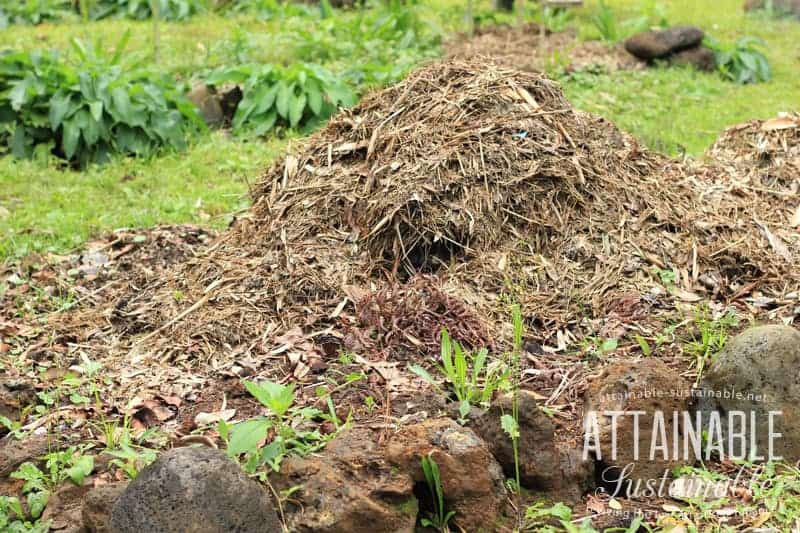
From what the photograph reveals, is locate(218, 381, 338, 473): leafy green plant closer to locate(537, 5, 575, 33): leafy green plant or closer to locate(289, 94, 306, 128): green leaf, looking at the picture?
locate(289, 94, 306, 128): green leaf

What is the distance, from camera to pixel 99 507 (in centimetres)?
326

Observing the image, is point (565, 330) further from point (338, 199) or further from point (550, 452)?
point (338, 199)

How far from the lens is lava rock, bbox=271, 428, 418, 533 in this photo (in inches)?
128

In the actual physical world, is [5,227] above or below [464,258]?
below

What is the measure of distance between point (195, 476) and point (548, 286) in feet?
7.39

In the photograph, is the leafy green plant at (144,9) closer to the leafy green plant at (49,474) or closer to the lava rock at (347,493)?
the leafy green plant at (49,474)

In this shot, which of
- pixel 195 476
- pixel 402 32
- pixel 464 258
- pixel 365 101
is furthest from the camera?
pixel 402 32

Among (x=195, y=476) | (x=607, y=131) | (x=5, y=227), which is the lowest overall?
(x=5, y=227)

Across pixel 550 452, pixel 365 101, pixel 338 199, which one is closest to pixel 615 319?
pixel 550 452

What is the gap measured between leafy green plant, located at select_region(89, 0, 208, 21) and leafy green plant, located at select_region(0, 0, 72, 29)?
0.42m

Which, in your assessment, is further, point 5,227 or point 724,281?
point 5,227

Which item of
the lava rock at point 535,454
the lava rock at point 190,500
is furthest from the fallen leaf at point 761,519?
the lava rock at point 190,500

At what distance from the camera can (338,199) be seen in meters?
5.16

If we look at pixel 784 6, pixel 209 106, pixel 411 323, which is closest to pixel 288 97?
pixel 209 106
